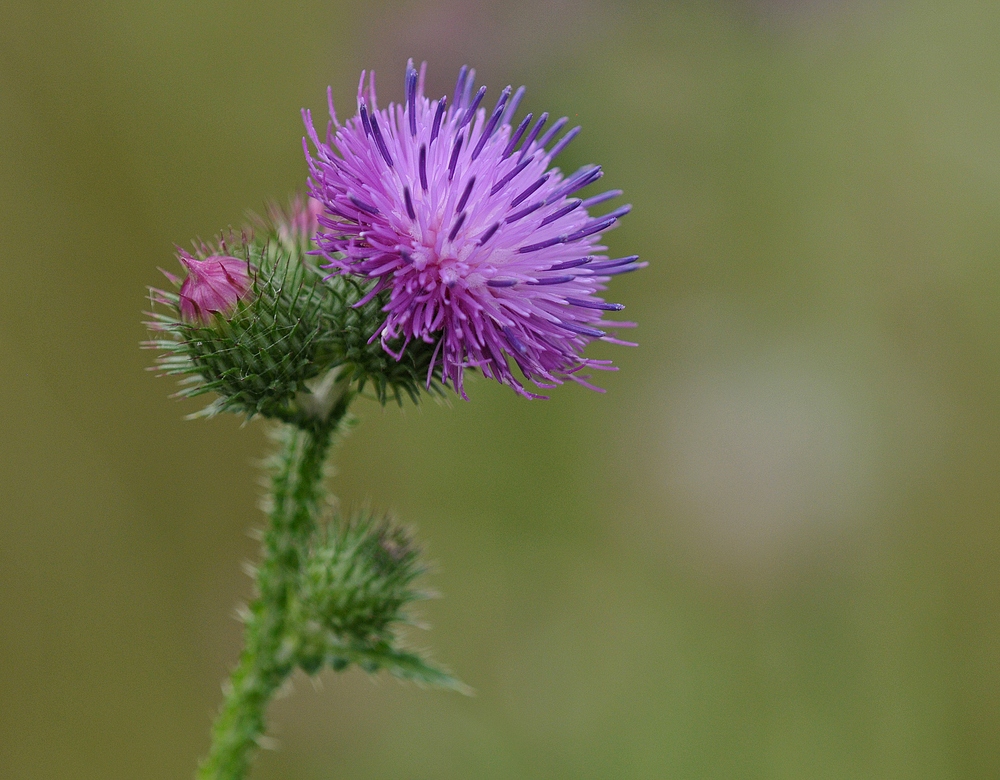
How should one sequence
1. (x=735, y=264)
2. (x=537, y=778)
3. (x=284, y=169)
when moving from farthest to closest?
1. (x=284, y=169)
2. (x=735, y=264)
3. (x=537, y=778)

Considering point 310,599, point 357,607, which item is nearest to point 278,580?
point 310,599

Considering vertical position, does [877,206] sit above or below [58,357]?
above

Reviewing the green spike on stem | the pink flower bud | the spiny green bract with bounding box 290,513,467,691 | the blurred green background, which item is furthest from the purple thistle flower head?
the blurred green background

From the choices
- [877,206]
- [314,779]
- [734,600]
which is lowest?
[314,779]

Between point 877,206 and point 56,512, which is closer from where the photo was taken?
point 56,512

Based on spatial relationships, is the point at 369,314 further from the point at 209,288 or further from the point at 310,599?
the point at 310,599

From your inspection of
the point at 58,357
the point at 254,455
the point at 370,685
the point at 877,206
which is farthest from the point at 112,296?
the point at 877,206

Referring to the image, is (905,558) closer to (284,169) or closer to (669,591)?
(669,591)
